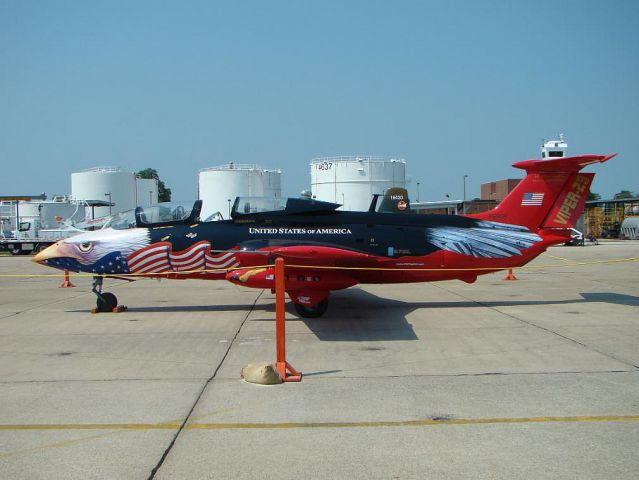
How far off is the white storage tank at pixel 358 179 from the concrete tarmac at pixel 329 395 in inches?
1525

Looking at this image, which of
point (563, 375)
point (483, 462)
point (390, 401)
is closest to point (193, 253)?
point (390, 401)

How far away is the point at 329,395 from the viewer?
600 cm

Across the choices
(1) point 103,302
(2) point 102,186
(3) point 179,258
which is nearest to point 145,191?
(2) point 102,186

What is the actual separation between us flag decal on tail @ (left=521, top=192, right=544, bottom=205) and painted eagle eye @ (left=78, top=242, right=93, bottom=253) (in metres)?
9.19

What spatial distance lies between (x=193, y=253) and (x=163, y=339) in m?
2.48

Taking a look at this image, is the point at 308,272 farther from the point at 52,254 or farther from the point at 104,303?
the point at 52,254

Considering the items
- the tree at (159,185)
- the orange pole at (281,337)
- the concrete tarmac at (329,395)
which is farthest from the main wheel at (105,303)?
the tree at (159,185)

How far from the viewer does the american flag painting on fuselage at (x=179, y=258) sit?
1108 centimetres

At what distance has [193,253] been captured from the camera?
36.3 ft

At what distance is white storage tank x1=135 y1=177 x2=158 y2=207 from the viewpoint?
5922cm

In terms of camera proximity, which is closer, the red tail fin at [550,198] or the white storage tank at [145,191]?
the red tail fin at [550,198]

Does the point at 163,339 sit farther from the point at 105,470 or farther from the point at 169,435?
the point at 105,470

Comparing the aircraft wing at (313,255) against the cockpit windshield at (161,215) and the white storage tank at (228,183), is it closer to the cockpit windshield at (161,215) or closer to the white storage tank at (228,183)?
the cockpit windshield at (161,215)

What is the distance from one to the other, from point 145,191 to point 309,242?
2093 inches
